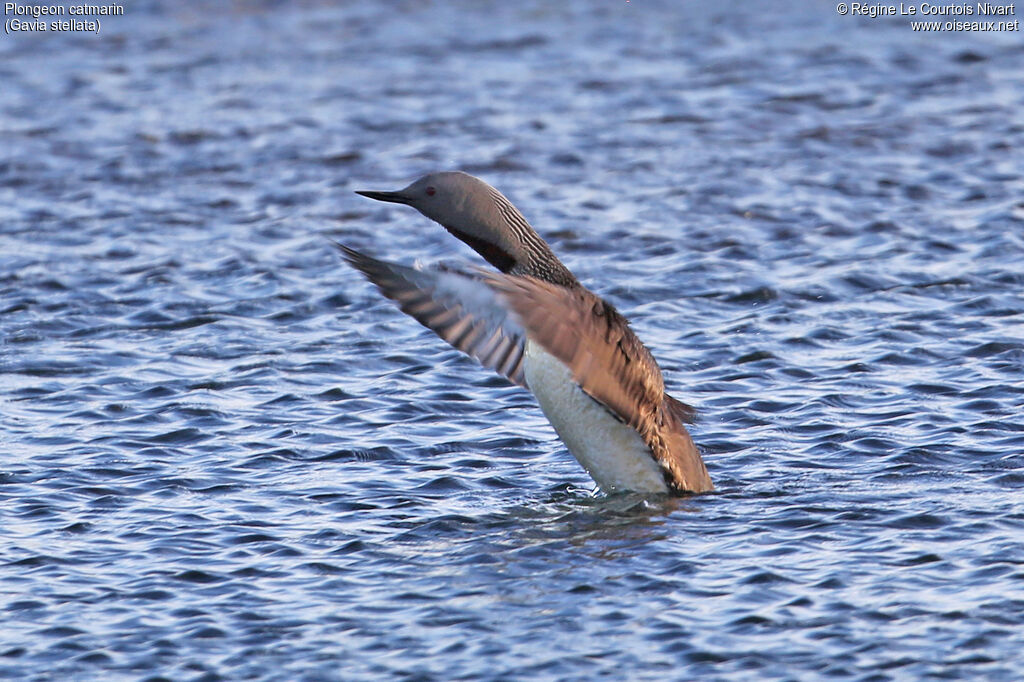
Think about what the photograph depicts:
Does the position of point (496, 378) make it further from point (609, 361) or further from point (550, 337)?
point (550, 337)

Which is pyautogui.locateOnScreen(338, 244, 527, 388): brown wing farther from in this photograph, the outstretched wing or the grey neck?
the grey neck

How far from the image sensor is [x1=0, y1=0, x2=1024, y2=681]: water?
653 cm

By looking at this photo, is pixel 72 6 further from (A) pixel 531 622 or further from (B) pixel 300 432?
(A) pixel 531 622

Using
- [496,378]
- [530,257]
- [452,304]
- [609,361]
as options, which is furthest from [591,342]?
[496,378]

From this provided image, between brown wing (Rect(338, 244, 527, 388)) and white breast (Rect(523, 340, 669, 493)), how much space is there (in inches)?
7.5

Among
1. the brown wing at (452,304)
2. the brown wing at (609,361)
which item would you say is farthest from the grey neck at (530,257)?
the brown wing at (452,304)

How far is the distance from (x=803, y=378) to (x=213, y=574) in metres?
4.11

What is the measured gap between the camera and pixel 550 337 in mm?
7004

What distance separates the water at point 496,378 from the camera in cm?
653

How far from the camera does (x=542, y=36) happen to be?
19250 mm

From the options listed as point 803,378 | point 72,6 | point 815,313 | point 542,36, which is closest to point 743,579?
point 803,378

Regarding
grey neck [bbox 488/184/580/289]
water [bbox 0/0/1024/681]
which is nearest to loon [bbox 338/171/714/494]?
grey neck [bbox 488/184/580/289]

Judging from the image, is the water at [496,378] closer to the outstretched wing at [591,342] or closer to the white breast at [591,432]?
the white breast at [591,432]

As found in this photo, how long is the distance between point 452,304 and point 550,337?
713mm
